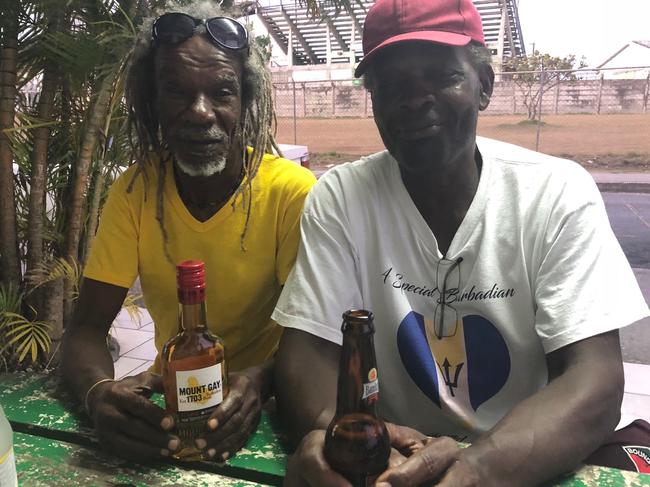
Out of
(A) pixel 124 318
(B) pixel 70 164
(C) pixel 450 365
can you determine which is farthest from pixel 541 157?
(A) pixel 124 318

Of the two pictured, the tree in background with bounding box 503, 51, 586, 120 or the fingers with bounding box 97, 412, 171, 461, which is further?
the tree in background with bounding box 503, 51, 586, 120

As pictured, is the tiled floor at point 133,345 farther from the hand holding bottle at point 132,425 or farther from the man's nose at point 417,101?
the man's nose at point 417,101

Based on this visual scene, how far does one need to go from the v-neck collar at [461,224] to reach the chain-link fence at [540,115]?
5709 millimetres

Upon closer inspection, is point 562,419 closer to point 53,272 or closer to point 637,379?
point 53,272

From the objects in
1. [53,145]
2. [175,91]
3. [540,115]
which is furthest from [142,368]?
[540,115]

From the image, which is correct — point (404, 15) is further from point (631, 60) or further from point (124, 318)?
point (631, 60)

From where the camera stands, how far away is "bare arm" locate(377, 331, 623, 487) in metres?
0.87

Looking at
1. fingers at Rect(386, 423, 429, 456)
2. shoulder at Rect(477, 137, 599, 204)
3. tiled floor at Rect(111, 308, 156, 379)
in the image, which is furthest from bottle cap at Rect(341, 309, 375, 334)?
tiled floor at Rect(111, 308, 156, 379)

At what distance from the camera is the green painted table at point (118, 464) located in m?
1.02

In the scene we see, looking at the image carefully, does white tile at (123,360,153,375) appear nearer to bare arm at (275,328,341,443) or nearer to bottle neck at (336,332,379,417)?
bare arm at (275,328,341,443)

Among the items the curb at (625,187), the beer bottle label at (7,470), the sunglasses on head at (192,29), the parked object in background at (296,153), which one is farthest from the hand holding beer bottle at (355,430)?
the curb at (625,187)

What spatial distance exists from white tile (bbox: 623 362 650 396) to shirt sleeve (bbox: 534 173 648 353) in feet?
7.32

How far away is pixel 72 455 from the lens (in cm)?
111

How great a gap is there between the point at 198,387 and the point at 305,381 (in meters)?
0.25
